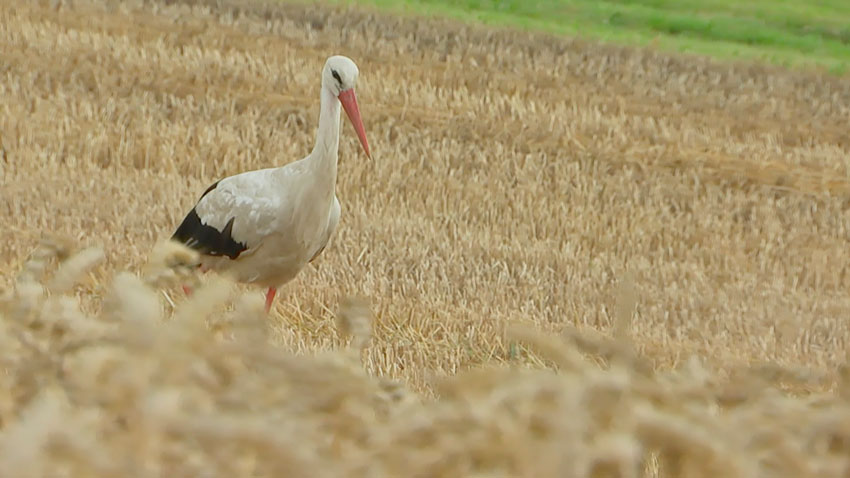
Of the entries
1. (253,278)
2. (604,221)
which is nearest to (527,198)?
(604,221)

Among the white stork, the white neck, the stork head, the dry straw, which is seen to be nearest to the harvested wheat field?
the dry straw

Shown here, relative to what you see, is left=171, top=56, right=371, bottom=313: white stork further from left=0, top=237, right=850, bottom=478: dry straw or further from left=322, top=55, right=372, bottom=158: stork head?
left=0, top=237, right=850, bottom=478: dry straw

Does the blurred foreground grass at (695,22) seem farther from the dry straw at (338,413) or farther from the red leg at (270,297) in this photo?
the dry straw at (338,413)

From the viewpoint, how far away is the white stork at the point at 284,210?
16.4 feet

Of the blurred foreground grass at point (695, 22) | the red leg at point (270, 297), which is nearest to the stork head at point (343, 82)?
the red leg at point (270, 297)

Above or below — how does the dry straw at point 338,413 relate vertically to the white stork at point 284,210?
above

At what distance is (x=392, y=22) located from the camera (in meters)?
12.7

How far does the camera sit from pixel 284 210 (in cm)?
510

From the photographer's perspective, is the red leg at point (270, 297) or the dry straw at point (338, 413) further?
the red leg at point (270, 297)

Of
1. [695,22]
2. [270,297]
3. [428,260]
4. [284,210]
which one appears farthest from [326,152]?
[695,22]

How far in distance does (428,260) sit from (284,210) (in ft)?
5.43

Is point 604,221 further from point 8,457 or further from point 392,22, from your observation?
point 8,457

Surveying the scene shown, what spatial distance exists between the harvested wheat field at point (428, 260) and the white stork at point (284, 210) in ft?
0.95

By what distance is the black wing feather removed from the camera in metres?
5.28
